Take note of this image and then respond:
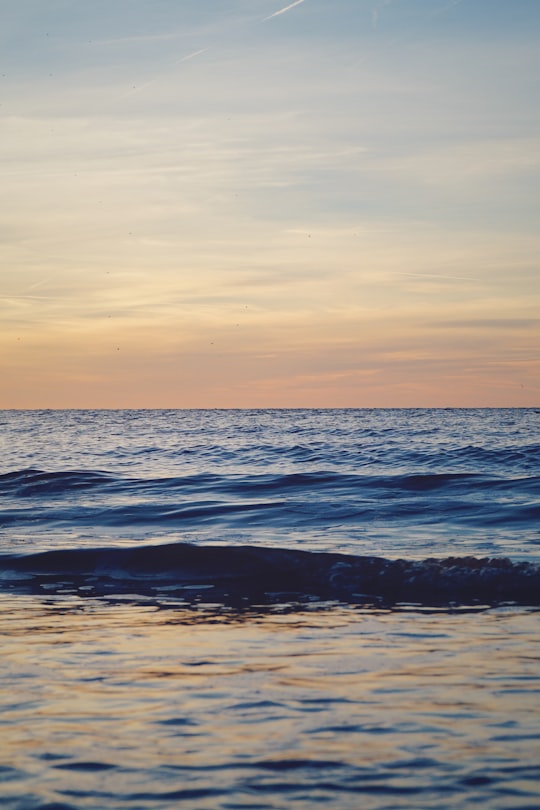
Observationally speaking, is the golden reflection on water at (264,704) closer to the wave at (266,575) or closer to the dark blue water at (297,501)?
Result: the wave at (266,575)

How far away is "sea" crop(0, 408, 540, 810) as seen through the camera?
391 centimetres

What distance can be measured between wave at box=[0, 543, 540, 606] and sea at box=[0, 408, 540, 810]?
4cm

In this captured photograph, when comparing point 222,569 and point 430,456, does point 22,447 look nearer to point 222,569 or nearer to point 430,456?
point 430,456

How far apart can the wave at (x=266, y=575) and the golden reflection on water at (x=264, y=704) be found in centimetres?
126

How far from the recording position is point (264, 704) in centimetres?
494

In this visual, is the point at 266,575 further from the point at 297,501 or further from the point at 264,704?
the point at 297,501

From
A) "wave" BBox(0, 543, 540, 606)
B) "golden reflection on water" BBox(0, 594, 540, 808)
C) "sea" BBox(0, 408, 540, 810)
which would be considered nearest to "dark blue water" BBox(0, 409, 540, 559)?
"sea" BBox(0, 408, 540, 810)

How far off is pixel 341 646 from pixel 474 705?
155 cm

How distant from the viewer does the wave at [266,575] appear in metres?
8.73

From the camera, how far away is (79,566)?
428 inches

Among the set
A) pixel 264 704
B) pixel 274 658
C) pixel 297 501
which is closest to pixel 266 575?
pixel 274 658

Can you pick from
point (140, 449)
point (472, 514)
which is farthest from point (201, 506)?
point (140, 449)

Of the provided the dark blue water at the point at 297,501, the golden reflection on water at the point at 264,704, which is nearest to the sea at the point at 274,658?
the golden reflection on water at the point at 264,704

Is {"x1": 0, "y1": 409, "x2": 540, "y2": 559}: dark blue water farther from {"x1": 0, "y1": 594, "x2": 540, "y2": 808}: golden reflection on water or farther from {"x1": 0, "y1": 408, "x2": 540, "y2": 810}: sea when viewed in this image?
{"x1": 0, "y1": 594, "x2": 540, "y2": 808}: golden reflection on water
